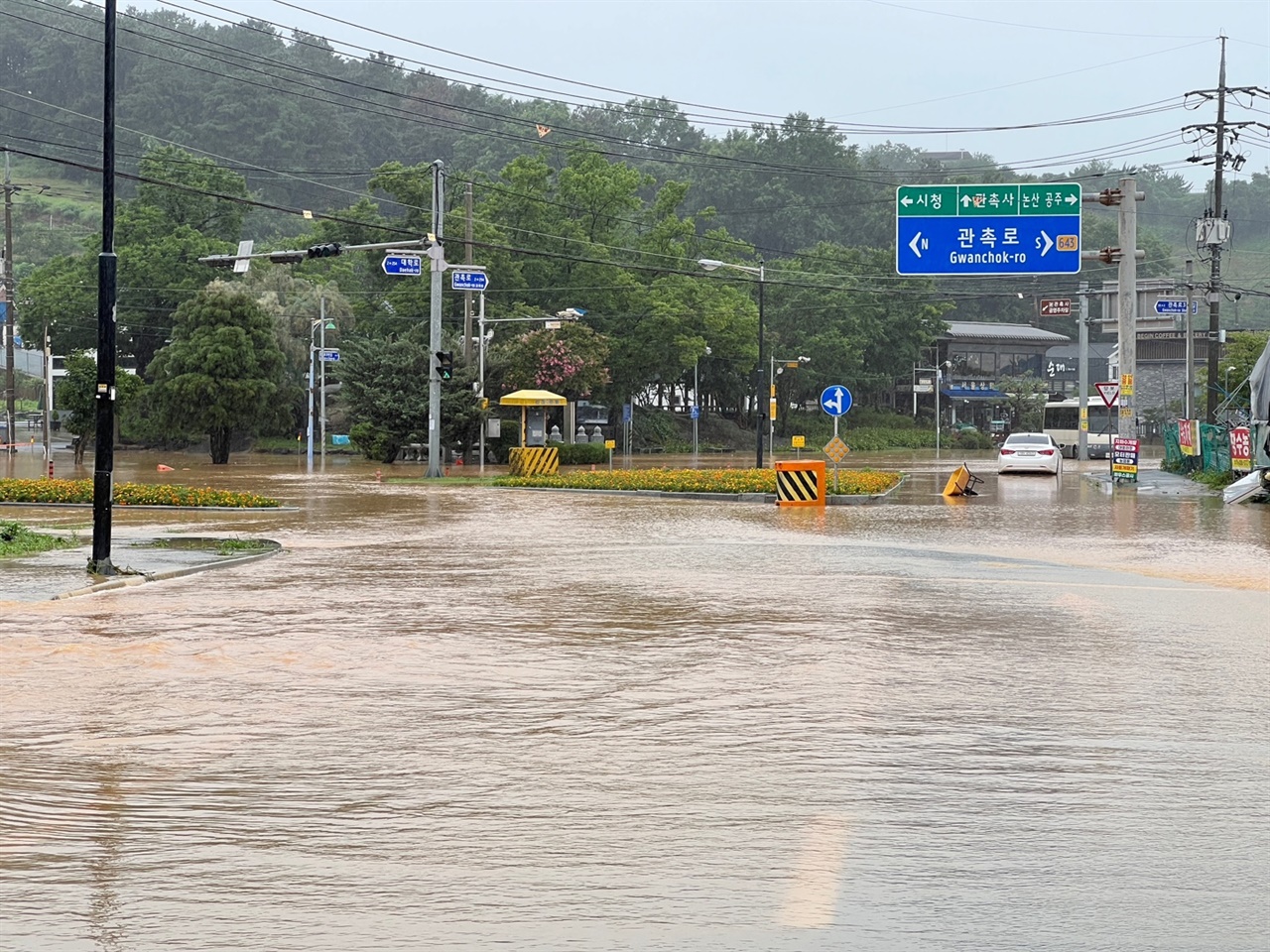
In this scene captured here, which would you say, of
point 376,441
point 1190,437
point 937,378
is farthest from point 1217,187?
point 937,378

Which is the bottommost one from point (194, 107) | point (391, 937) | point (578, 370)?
point (391, 937)

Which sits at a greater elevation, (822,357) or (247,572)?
(822,357)

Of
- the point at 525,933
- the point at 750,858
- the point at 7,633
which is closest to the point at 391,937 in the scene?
the point at 525,933

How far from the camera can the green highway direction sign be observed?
140ft

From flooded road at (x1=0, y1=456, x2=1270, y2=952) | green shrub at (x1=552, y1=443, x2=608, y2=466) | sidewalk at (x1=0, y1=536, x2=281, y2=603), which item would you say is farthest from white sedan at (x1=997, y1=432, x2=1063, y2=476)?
sidewalk at (x1=0, y1=536, x2=281, y2=603)

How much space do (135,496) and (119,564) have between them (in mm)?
14096

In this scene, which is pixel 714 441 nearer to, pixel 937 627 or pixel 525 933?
pixel 937 627

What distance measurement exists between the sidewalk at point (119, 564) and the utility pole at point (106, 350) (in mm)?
520

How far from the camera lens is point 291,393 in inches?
3199

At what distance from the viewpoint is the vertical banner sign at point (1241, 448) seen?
4169 cm

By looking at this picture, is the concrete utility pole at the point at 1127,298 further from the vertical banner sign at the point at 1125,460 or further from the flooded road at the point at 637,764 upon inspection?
the flooded road at the point at 637,764

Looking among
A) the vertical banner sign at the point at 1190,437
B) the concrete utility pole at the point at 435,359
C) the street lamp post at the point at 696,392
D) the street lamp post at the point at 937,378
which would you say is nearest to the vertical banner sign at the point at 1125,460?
the vertical banner sign at the point at 1190,437

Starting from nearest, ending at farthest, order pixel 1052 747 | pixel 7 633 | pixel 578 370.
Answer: pixel 1052 747, pixel 7 633, pixel 578 370

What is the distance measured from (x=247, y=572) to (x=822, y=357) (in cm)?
9038
